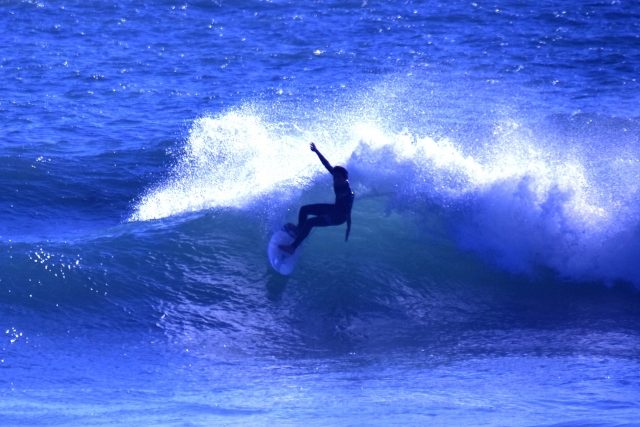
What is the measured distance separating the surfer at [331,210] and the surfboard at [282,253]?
6.4 inches

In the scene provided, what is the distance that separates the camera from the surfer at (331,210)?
41.2ft

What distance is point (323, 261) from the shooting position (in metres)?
14.1

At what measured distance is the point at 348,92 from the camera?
959 inches

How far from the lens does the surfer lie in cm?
1257

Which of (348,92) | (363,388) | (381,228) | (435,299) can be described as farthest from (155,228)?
(348,92)

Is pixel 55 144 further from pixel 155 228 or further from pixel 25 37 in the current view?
pixel 25 37

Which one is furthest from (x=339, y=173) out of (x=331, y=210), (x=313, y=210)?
(x=313, y=210)

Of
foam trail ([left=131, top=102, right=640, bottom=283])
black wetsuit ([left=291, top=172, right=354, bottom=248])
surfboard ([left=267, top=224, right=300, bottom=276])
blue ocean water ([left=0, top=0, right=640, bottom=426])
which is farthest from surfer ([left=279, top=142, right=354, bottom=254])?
foam trail ([left=131, top=102, right=640, bottom=283])

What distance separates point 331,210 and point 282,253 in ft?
3.63

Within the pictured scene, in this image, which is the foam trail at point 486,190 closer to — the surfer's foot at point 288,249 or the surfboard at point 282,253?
the surfboard at point 282,253

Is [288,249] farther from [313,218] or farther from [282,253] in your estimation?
[313,218]

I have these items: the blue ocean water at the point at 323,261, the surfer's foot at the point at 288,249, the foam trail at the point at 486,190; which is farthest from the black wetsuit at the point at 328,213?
the foam trail at the point at 486,190

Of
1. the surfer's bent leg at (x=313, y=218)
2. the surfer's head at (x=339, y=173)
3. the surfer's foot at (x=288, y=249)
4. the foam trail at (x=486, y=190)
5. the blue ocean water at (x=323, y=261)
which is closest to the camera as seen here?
the blue ocean water at (x=323, y=261)

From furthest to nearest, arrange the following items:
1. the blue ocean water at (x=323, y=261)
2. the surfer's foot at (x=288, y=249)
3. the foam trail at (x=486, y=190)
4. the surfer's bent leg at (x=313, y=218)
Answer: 1. the foam trail at (x=486, y=190)
2. the surfer's foot at (x=288, y=249)
3. the surfer's bent leg at (x=313, y=218)
4. the blue ocean water at (x=323, y=261)
